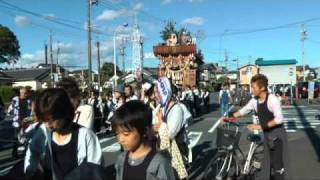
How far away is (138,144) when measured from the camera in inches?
135

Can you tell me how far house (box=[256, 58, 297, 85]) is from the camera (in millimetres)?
38250

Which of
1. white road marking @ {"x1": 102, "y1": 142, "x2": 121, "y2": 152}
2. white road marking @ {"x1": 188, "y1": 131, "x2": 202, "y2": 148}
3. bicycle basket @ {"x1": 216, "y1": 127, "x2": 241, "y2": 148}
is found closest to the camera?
bicycle basket @ {"x1": 216, "y1": 127, "x2": 241, "y2": 148}

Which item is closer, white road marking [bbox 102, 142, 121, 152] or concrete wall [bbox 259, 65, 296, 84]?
white road marking [bbox 102, 142, 121, 152]

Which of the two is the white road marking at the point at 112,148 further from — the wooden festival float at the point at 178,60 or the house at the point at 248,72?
the wooden festival float at the point at 178,60

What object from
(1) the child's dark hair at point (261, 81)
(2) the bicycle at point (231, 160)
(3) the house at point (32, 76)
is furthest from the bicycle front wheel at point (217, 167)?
(3) the house at point (32, 76)

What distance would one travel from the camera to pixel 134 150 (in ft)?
11.3

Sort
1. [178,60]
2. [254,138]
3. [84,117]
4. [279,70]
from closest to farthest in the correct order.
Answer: [84,117], [254,138], [178,60], [279,70]

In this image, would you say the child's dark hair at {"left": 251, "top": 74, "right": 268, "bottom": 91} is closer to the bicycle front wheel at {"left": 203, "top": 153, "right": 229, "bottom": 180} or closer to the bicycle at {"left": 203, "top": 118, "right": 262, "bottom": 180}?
the bicycle at {"left": 203, "top": 118, "right": 262, "bottom": 180}

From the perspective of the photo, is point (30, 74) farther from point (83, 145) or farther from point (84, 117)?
point (83, 145)

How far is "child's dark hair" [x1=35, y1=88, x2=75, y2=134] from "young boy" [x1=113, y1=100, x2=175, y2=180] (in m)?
0.53

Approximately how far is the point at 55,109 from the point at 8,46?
317ft

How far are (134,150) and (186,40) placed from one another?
3728 cm

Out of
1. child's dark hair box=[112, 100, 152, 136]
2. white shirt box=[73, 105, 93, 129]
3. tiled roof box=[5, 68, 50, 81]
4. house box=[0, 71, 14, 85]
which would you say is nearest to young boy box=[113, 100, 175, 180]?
child's dark hair box=[112, 100, 152, 136]

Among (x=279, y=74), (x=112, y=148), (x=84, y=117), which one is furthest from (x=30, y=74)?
(x=84, y=117)
